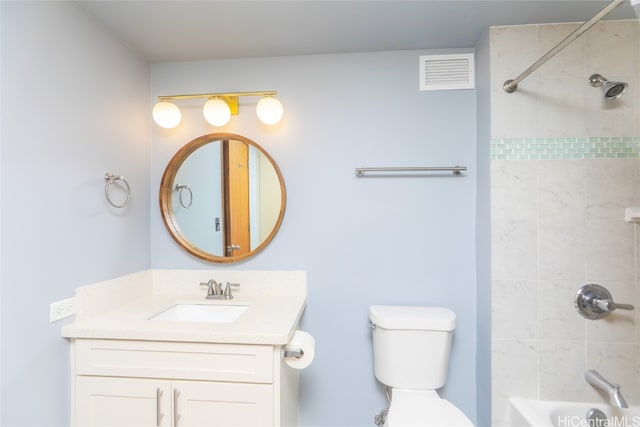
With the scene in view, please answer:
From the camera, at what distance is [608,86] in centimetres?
134

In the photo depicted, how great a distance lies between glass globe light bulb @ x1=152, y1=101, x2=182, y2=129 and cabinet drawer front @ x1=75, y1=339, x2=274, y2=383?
1142 millimetres

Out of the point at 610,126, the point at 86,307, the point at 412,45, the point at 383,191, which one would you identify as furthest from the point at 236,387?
the point at 610,126

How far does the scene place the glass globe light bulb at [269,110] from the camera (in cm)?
162

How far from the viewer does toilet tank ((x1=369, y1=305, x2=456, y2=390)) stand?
1.47 meters

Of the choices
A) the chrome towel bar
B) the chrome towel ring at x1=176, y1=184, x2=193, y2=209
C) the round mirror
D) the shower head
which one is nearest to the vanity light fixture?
the round mirror

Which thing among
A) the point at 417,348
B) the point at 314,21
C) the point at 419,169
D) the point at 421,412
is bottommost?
the point at 421,412

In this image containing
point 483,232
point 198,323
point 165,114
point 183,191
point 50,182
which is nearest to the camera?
point 50,182

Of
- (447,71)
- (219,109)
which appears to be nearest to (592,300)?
(447,71)

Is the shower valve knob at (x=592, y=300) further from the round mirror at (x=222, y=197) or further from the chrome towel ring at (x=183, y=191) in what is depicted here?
the chrome towel ring at (x=183, y=191)

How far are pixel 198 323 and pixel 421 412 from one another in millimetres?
1061

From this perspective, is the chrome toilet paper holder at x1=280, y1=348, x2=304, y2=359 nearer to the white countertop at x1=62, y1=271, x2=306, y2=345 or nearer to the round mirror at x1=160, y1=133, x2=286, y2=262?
the white countertop at x1=62, y1=271, x2=306, y2=345

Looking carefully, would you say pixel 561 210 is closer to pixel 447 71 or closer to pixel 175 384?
pixel 447 71

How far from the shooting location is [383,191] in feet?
5.54

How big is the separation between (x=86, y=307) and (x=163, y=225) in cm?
59
